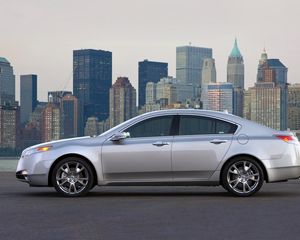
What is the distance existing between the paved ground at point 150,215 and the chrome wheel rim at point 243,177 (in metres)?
0.22

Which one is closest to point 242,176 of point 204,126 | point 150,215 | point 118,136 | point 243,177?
point 243,177

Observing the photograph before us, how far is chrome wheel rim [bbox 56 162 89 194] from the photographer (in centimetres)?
1227

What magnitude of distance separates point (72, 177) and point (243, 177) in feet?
8.62

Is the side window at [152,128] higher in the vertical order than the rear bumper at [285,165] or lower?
higher

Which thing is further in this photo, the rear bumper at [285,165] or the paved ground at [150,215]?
the rear bumper at [285,165]

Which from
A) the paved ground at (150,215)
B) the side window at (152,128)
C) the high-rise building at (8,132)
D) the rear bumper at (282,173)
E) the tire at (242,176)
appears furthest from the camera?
the high-rise building at (8,132)

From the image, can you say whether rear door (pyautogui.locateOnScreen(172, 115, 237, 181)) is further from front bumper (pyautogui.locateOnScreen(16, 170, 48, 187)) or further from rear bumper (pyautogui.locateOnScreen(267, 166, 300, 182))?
front bumper (pyautogui.locateOnScreen(16, 170, 48, 187))

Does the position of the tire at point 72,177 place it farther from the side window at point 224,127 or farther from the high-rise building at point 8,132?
the high-rise building at point 8,132

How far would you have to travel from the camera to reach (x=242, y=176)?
1221cm

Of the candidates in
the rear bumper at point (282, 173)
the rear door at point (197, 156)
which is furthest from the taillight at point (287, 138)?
the rear door at point (197, 156)

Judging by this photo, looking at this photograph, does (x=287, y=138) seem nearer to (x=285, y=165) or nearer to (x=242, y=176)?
(x=285, y=165)

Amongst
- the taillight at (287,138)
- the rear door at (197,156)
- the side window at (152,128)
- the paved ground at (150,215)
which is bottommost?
the paved ground at (150,215)

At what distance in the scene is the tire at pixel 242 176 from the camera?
40.0ft

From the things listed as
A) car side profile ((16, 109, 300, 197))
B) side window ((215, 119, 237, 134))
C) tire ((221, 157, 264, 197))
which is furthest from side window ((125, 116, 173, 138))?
tire ((221, 157, 264, 197))
